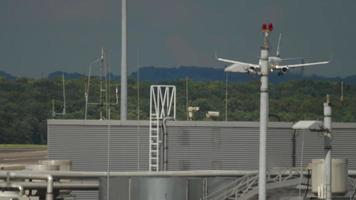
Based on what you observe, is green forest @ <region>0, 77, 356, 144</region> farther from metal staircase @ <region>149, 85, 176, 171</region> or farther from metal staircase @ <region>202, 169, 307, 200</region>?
metal staircase @ <region>202, 169, 307, 200</region>

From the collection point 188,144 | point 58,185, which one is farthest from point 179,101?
point 58,185

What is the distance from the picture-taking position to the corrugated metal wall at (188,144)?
5966 centimetres

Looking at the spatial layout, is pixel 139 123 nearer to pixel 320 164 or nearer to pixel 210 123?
pixel 210 123

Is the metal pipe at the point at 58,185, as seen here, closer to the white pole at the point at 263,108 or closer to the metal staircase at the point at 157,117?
the metal staircase at the point at 157,117

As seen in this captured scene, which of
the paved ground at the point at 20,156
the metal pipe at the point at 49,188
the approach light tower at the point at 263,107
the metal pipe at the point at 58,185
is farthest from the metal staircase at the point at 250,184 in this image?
the paved ground at the point at 20,156

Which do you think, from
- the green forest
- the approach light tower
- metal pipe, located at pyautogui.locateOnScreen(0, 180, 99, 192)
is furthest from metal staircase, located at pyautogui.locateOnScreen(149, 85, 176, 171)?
the approach light tower

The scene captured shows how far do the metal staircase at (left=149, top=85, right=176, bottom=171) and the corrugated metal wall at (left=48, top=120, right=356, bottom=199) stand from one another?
2.57 ft

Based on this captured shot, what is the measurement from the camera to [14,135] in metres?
144

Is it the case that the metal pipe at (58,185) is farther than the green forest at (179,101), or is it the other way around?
the green forest at (179,101)

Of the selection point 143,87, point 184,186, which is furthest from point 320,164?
point 143,87

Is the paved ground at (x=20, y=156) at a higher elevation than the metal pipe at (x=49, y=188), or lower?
lower

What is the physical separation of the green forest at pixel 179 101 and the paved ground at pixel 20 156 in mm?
5041

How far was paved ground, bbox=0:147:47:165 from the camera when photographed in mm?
100312

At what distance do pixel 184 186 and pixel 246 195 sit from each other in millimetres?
4030
